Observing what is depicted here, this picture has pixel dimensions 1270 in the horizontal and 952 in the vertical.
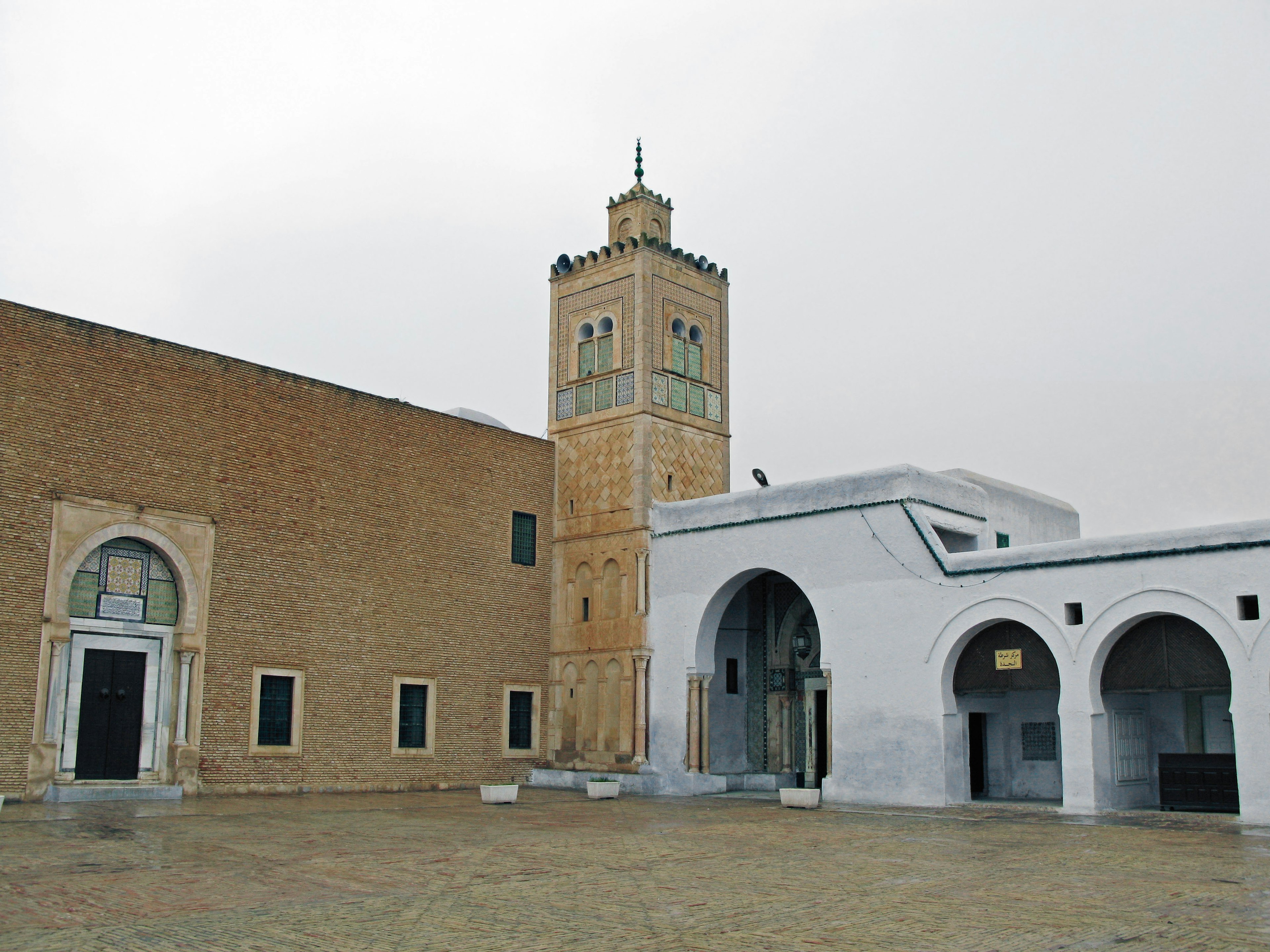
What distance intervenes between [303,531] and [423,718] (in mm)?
3712

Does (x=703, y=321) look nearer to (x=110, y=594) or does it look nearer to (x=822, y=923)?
(x=110, y=594)

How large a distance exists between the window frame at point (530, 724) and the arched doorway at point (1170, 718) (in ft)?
31.8

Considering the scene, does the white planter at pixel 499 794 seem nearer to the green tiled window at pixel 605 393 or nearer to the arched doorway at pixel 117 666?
the arched doorway at pixel 117 666

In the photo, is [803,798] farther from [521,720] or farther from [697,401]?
[697,401]

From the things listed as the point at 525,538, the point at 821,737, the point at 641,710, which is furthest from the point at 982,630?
the point at 525,538

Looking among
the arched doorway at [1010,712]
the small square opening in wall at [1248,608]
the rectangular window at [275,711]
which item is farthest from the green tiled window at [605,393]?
the small square opening in wall at [1248,608]

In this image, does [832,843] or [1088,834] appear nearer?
[832,843]

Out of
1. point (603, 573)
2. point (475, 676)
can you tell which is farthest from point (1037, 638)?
point (475, 676)

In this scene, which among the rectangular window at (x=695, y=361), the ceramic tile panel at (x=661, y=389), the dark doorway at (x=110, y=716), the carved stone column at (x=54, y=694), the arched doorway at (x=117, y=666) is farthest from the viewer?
the rectangular window at (x=695, y=361)

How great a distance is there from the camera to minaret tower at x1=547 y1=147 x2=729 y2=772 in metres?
20.9

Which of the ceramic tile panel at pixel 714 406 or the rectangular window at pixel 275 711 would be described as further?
the ceramic tile panel at pixel 714 406

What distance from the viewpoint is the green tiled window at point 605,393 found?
21.8 meters

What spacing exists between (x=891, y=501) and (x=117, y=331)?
11162mm

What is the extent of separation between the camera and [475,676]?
2030 centimetres
